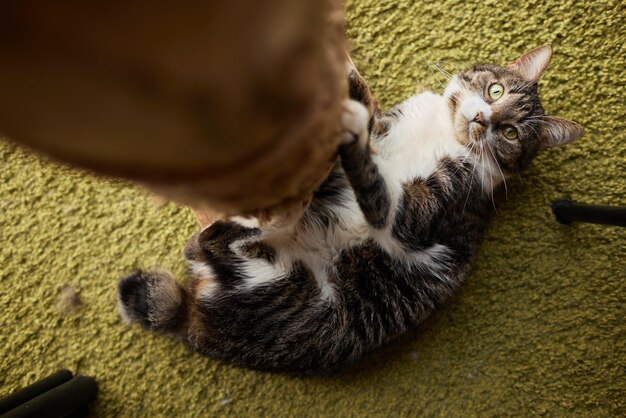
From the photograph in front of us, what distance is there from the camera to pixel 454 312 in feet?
4.53

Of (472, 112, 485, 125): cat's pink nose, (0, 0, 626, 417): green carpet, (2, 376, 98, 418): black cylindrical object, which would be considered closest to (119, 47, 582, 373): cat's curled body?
(472, 112, 485, 125): cat's pink nose

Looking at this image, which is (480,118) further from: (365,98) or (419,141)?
(365,98)

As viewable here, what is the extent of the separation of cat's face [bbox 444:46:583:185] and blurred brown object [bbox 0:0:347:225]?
0.86 metres

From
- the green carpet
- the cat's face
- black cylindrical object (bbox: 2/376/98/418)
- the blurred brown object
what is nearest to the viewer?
the blurred brown object

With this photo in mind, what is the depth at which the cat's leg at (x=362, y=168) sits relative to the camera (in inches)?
30.3

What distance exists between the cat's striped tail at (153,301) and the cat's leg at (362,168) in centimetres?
51

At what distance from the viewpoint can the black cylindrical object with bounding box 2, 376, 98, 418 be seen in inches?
43.4

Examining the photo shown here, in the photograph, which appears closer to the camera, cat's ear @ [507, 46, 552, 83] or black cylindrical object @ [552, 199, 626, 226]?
black cylindrical object @ [552, 199, 626, 226]

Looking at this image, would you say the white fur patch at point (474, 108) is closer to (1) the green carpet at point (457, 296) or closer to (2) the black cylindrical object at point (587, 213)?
(1) the green carpet at point (457, 296)

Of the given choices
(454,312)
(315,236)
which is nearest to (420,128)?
(315,236)

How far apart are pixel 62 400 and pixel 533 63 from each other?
1.49 m

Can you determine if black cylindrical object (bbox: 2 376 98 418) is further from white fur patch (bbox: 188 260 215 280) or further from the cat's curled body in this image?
white fur patch (bbox: 188 260 215 280)

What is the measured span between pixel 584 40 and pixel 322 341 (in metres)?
1.11

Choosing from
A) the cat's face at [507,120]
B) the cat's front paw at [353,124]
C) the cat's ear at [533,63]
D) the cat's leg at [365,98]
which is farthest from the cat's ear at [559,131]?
the cat's front paw at [353,124]
